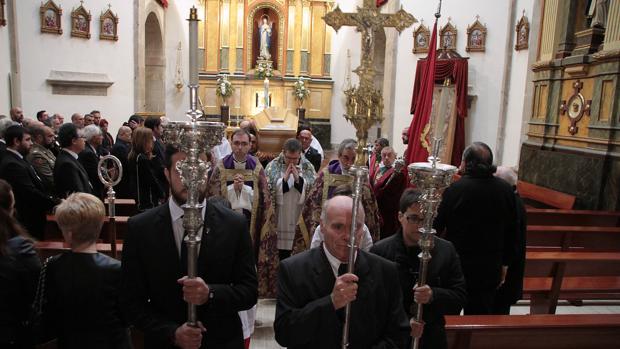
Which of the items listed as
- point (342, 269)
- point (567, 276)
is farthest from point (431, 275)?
point (567, 276)

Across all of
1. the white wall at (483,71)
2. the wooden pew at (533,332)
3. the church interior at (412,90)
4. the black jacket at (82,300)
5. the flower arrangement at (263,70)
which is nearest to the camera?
the black jacket at (82,300)

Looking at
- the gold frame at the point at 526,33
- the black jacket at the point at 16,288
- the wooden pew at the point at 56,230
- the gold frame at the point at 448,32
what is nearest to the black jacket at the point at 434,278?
the black jacket at the point at 16,288

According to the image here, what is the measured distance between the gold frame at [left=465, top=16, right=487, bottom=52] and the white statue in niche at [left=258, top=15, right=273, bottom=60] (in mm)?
10220

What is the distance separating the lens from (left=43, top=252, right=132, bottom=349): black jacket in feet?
7.23

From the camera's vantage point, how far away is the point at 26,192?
4.15 m

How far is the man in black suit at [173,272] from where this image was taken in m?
1.97

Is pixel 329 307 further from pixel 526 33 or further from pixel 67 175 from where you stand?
pixel 526 33

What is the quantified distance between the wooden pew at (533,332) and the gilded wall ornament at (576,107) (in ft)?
15.3

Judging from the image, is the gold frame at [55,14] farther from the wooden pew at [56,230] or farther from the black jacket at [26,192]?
the black jacket at [26,192]

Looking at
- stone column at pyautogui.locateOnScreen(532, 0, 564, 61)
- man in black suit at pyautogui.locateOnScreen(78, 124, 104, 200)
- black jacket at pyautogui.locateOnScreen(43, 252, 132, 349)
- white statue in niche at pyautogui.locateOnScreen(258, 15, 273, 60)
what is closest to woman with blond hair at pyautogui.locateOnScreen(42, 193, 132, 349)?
black jacket at pyautogui.locateOnScreen(43, 252, 132, 349)

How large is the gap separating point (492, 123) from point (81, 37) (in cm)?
941

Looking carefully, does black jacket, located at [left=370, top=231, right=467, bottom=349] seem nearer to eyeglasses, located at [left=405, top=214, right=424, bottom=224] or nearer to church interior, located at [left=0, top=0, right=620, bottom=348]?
eyeglasses, located at [left=405, top=214, right=424, bottom=224]

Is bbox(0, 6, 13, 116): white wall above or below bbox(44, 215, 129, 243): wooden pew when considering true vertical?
above

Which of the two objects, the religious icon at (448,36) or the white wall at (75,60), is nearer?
the white wall at (75,60)
